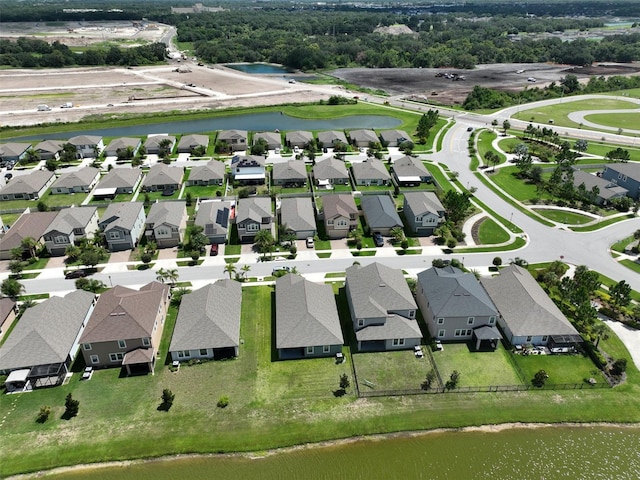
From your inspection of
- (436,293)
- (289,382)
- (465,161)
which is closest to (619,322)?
(436,293)

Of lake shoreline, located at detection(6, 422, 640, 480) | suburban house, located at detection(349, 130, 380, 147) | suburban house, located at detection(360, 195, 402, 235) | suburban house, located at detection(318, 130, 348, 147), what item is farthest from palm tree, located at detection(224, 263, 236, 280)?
suburban house, located at detection(349, 130, 380, 147)

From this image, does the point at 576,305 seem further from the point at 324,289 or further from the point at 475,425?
the point at 324,289

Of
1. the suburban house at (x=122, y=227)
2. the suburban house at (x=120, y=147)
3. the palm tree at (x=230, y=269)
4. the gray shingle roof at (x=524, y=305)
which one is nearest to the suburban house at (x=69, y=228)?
the suburban house at (x=122, y=227)

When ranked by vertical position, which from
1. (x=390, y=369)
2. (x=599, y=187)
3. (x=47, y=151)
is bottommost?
(x=47, y=151)

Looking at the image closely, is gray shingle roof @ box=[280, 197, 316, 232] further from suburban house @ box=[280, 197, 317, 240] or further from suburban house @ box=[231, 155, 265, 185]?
suburban house @ box=[231, 155, 265, 185]

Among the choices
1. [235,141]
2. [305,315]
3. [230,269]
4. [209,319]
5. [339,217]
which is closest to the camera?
[209,319]

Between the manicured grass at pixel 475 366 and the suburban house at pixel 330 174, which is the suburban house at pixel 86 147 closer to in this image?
the suburban house at pixel 330 174

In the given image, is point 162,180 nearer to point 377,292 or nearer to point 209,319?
point 209,319

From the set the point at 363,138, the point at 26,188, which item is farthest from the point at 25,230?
the point at 363,138
